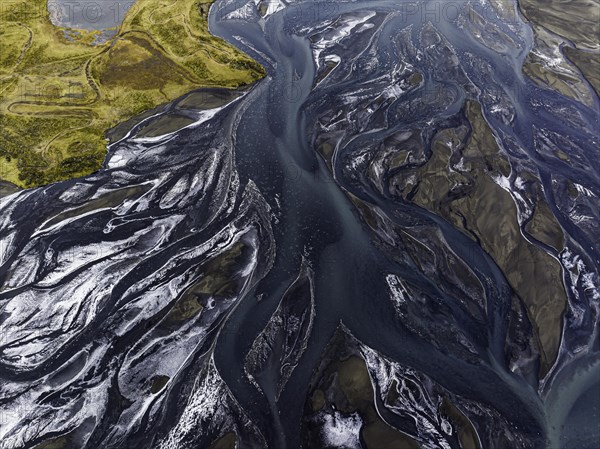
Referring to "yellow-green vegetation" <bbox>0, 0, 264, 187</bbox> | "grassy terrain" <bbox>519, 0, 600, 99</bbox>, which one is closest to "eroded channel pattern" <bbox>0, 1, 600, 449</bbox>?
"yellow-green vegetation" <bbox>0, 0, 264, 187</bbox>

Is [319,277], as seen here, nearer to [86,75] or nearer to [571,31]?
[86,75]

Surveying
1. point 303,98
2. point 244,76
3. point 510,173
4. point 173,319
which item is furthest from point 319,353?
point 244,76

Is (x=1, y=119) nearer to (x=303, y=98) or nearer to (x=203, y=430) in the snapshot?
(x=303, y=98)

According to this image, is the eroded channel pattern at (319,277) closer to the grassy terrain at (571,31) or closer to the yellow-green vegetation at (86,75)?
the yellow-green vegetation at (86,75)

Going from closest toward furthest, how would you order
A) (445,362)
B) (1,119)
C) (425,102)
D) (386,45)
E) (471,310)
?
(445,362), (471,310), (1,119), (425,102), (386,45)

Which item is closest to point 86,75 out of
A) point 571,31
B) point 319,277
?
point 319,277

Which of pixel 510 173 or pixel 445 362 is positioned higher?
pixel 510 173

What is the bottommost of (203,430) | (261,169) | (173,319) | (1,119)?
(203,430)
